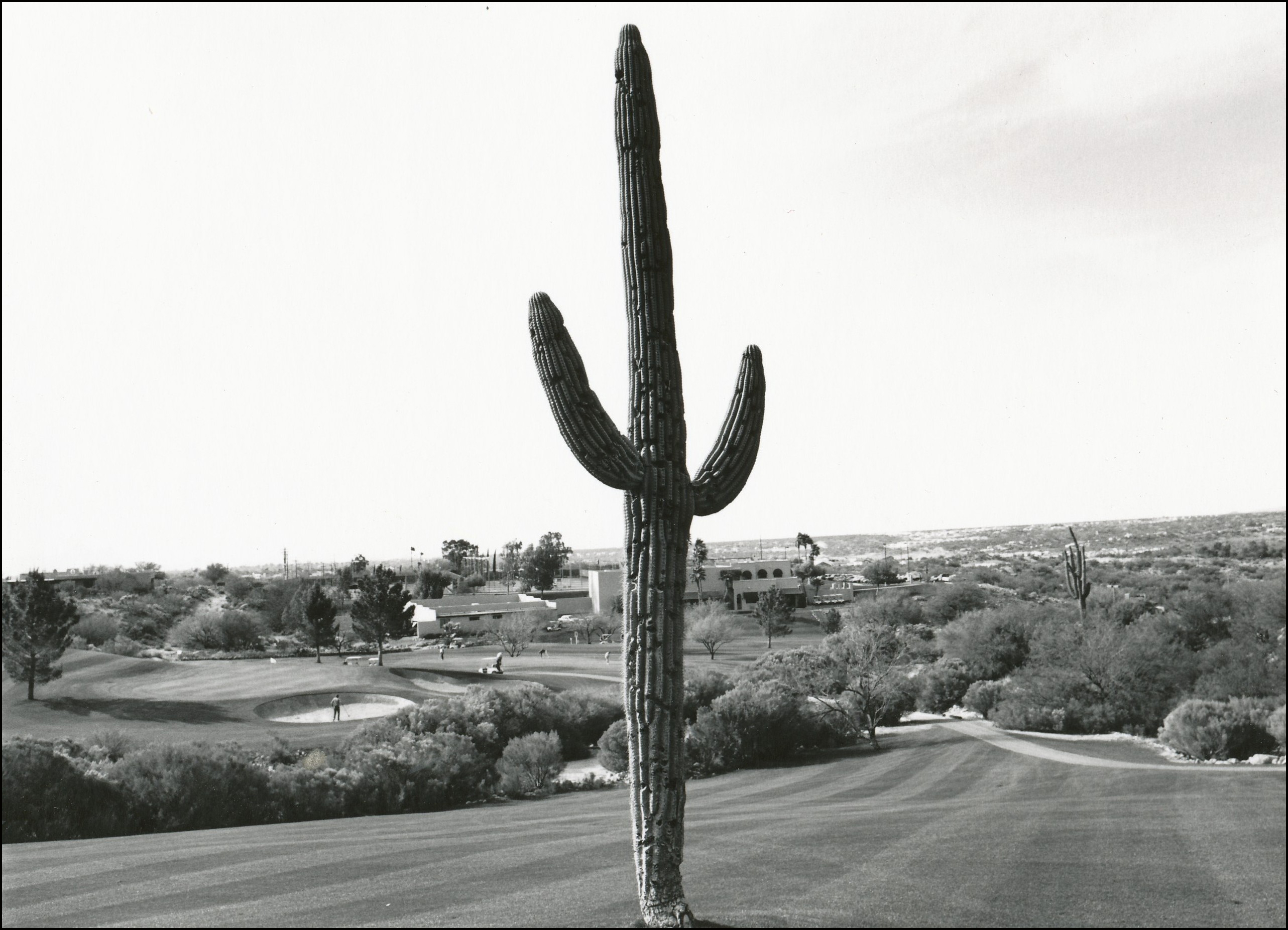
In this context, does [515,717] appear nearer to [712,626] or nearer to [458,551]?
[458,551]

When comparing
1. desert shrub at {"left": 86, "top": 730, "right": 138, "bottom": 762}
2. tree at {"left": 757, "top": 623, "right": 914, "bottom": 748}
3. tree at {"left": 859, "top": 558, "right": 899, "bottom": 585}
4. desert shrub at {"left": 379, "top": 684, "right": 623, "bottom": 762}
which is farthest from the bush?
desert shrub at {"left": 86, "top": 730, "right": 138, "bottom": 762}

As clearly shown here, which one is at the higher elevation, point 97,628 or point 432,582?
point 432,582

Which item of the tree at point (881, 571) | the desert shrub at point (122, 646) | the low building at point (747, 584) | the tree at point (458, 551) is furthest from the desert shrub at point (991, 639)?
the desert shrub at point (122, 646)

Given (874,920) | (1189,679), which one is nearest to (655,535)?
(874,920)

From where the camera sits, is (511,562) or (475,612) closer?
(511,562)

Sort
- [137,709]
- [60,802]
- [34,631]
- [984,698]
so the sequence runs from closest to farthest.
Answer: [60,802] < [137,709] < [34,631] < [984,698]

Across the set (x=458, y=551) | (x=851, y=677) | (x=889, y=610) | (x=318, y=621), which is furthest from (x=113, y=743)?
(x=889, y=610)

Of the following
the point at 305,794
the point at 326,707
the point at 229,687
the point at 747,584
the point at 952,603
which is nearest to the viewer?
the point at 305,794
